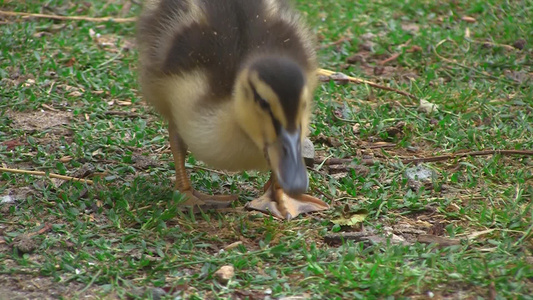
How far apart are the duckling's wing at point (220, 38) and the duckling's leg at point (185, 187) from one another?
1.48 feet

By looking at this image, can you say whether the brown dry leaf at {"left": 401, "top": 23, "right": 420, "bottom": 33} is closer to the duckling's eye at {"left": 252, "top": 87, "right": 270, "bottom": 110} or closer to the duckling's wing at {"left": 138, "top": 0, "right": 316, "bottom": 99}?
the duckling's wing at {"left": 138, "top": 0, "right": 316, "bottom": 99}

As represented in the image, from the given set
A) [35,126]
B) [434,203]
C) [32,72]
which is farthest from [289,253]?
[32,72]

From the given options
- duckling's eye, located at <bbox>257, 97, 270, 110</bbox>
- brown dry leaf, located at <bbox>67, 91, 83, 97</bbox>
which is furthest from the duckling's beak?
brown dry leaf, located at <bbox>67, 91, 83, 97</bbox>

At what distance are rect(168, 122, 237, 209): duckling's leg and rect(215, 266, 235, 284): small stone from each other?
31.1 inches

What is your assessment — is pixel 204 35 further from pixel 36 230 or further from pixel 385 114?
pixel 385 114

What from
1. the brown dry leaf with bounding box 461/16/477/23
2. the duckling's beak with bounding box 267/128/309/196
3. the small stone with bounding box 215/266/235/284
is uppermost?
the duckling's beak with bounding box 267/128/309/196

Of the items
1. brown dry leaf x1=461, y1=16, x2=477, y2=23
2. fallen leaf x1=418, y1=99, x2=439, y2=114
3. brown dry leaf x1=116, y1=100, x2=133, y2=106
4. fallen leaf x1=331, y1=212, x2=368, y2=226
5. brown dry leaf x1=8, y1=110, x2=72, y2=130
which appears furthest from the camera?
brown dry leaf x1=461, y1=16, x2=477, y2=23

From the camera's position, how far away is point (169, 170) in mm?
5344

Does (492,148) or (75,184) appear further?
(492,148)

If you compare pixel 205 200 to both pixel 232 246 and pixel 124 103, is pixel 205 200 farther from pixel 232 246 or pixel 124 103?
pixel 124 103

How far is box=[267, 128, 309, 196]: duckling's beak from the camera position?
389 cm

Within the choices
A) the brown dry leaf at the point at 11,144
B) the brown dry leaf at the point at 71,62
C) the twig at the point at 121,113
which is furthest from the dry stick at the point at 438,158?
the brown dry leaf at the point at 71,62

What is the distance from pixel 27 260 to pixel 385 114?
116 inches

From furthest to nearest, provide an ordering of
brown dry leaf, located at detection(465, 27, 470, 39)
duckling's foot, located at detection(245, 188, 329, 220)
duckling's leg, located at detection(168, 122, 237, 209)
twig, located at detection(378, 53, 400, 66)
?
brown dry leaf, located at detection(465, 27, 470, 39) → twig, located at detection(378, 53, 400, 66) → duckling's leg, located at detection(168, 122, 237, 209) → duckling's foot, located at detection(245, 188, 329, 220)
